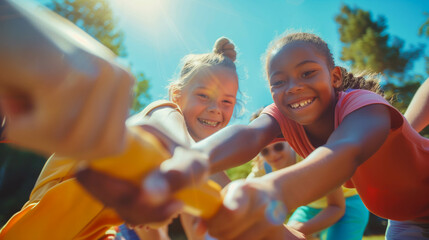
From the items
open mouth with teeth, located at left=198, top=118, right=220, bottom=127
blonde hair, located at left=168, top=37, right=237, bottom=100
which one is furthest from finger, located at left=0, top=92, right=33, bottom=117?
blonde hair, located at left=168, top=37, right=237, bottom=100

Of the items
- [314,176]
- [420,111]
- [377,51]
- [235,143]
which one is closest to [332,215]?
[420,111]

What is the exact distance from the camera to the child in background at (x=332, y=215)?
2.84m

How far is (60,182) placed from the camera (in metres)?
1.66

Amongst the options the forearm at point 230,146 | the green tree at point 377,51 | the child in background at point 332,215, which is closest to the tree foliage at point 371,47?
the green tree at point 377,51

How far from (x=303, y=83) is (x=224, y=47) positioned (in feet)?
5.13

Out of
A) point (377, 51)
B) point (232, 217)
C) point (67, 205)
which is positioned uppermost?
point (377, 51)

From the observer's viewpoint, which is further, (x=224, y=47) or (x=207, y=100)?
(x=224, y=47)

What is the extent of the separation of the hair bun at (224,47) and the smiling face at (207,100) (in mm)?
359

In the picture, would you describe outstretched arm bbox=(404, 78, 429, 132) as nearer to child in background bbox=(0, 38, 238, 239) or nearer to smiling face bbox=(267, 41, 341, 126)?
smiling face bbox=(267, 41, 341, 126)

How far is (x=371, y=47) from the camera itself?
14.1m

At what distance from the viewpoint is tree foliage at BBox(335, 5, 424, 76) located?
1342cm

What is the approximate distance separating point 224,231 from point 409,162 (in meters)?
1.39

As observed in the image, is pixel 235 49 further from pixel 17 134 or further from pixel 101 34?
pixel 101 34

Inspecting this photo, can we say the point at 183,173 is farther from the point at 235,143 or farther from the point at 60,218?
the point at 60,218
